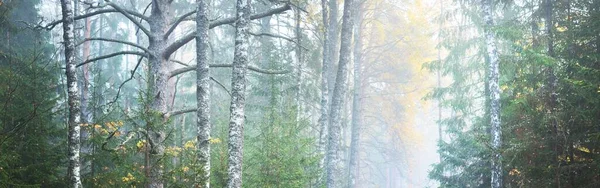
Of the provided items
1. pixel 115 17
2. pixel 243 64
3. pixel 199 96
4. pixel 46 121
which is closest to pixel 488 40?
pixel 243 64

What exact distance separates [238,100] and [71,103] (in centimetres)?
306

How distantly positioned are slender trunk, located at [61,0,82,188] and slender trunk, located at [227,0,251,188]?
2749 millimetres

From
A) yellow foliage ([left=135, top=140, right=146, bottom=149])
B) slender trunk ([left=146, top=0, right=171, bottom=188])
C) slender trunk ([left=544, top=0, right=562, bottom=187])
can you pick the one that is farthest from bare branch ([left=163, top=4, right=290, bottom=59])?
slender trunk ([left=544, top=0, right=562, bottom=187])

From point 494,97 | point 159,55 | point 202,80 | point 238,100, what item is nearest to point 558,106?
point 494,97

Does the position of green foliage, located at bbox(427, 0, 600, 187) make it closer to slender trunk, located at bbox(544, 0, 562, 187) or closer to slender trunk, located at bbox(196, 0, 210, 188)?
slender trunk, located at bbox(544, 0, 562, 187)

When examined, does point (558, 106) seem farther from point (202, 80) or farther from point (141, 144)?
point (141, 144)

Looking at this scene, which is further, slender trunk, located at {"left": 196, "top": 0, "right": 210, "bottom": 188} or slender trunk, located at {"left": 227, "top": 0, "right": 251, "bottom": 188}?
slender trunk, located at {"left": 196, "top": 0, "right": 210, "bottom": 188}

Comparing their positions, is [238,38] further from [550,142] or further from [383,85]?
[383,85]

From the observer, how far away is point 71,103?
838cm

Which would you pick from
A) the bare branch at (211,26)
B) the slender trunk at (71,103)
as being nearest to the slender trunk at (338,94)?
the bare branch at (211,26)

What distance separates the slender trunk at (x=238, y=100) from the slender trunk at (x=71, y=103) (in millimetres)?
2749

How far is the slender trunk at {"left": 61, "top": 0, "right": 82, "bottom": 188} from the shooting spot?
8.24 metres

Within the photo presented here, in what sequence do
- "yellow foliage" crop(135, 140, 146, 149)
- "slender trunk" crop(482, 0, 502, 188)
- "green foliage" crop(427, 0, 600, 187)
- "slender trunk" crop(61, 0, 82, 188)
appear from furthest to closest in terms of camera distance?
1. "slender trunk" crop(482, 0, 502, 188)
2. "green foliage" crop(427, 0, 600, 187)
3. "slender trunk" crop(61, 0, 82, 188)
4. "yellow foliage" crop(135, 140, 146, 149)

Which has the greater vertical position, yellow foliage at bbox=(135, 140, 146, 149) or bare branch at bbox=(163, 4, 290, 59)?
bare branch at bbox=(163, 4, 290, 59)
